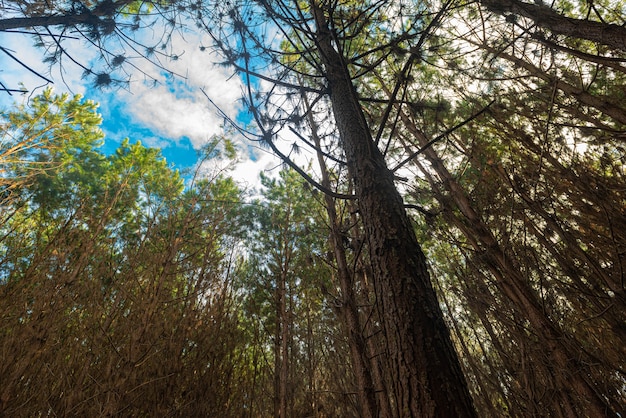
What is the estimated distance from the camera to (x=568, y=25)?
2730 mm

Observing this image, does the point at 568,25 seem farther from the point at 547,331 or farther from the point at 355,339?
the point at 355,339

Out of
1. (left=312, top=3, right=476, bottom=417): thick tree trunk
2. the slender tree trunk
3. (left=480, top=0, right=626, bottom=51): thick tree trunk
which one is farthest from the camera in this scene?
the slender tree trunk

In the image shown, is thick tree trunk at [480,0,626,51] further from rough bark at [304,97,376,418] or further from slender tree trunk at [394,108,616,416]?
rough bark at [304,97,376,418]

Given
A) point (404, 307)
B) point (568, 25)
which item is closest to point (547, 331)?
point (404, 307)

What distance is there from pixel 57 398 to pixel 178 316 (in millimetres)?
1157

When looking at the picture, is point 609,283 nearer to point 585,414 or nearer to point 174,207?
point 585,414

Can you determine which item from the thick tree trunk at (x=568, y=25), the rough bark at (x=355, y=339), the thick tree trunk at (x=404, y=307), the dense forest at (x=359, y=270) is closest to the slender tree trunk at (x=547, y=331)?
the dense forest at (x=359, y=270)

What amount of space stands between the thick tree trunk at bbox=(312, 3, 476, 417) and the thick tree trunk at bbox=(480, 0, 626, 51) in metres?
2.51

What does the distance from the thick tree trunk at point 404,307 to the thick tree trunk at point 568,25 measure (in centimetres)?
251

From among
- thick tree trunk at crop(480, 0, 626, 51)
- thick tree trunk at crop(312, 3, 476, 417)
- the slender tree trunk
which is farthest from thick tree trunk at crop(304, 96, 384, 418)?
thick tree trunk at crop(480, 0, 626, 51)

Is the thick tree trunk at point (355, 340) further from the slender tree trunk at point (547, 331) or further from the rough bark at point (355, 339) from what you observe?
the slender tree trunk at point (547, 331)

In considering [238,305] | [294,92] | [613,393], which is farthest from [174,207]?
[613,393]

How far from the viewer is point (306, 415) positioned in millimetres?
4641

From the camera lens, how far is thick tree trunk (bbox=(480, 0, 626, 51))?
2.50 metres
